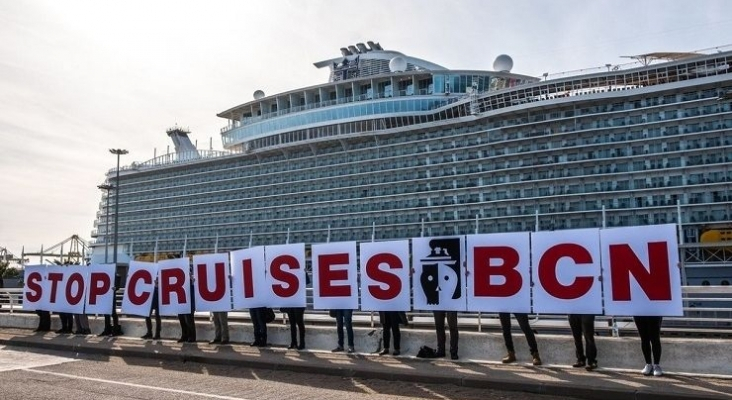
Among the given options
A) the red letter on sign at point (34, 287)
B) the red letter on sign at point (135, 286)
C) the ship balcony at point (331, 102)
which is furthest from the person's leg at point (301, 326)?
the ship balcony at point (331, 102)

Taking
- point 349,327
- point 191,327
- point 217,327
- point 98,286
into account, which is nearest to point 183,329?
point 191,327

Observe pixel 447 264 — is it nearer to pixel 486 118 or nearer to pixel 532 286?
pixel 532 286

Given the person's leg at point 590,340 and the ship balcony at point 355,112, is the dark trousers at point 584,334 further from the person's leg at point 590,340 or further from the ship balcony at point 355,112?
the ship balcony at point 355,112

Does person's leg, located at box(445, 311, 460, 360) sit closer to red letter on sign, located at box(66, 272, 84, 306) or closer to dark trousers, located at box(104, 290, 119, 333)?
dark trousers, located at box(104, 290, 119, 333)

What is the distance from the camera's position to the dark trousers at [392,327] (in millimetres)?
12422

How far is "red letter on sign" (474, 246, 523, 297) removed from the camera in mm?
11289

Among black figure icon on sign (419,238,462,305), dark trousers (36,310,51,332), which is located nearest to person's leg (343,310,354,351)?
black figure icon on sign (419,238,462,305)

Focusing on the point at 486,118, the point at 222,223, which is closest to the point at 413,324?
the point at 486,118

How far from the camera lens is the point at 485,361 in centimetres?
1139

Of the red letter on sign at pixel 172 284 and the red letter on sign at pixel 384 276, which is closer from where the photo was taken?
the red letter on sign at pixel 384 276

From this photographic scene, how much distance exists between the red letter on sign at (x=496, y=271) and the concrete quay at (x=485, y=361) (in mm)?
793

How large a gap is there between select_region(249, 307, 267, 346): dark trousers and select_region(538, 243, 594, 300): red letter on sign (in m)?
6.16

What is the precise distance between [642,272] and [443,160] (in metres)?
54.4

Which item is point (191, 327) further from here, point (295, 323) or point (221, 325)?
point (295, 323)
